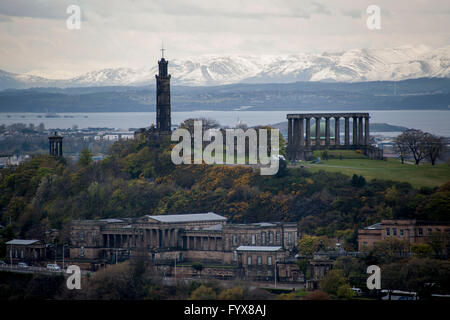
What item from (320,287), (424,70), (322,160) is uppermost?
(424,70)

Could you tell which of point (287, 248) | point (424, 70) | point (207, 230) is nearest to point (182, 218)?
point (207, 230)

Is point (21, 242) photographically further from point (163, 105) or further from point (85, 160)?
point (163, 105)

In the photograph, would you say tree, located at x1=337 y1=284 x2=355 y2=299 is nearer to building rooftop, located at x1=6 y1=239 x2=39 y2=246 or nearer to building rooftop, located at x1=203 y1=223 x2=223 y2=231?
building rooftop, located at x1=203 y1=223 x2=223 y2=231

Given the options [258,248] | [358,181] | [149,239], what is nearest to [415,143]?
[358,181]

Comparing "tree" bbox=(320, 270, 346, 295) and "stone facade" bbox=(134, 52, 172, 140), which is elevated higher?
"stone facade" bbox=(134, 52, 172, 140)

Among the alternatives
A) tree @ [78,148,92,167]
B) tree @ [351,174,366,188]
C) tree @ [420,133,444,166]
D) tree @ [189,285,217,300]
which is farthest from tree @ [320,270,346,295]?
tree @ [78,148,92,167]

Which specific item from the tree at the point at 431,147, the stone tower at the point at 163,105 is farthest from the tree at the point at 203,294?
the stone tower at the point at 163,105
